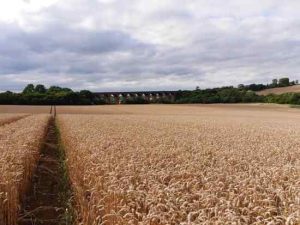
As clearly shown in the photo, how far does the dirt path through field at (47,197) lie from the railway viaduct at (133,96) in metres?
115

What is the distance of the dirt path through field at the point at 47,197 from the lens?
9.91m

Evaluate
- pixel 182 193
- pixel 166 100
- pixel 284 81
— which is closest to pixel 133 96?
pixel 166 100

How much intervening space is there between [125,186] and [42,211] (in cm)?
316

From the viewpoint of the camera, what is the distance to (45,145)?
2377 centimetres

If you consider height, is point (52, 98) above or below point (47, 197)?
above

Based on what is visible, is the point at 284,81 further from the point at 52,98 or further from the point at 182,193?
the point at 182,193

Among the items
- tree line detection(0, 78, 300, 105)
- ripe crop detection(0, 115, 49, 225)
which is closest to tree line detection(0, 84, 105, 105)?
tree line detection(0, 78, 300, 105)

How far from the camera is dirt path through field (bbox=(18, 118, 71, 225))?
9.91 m

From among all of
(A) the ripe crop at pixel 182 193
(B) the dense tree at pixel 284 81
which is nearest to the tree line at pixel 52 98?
(B) the dense tree at pixel 284 81

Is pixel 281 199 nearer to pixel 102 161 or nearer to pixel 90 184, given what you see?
pixel 90 184

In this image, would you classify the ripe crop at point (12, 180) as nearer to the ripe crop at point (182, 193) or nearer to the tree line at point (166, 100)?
the ripe crop at point (182, 193)

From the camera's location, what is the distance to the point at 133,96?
13512cm

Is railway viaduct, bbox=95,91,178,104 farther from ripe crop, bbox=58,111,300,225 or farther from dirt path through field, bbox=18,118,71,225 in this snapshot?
ripe crop, bbox=58,111,300,225

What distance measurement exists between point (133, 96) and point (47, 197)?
404 ft
